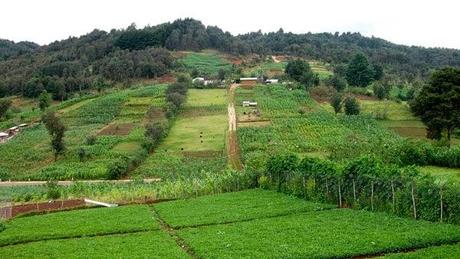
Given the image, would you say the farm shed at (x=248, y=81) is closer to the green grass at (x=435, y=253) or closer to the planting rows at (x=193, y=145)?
the planting rows at (x=193, y=145)

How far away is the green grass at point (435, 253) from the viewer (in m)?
24.6

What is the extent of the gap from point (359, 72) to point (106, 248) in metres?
136

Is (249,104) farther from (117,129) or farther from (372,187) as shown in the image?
(372,187)

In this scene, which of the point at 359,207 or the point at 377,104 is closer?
the point at 359,207

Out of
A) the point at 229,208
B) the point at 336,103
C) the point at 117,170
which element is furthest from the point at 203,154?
the point at 229,208

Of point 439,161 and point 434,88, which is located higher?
point 434,88

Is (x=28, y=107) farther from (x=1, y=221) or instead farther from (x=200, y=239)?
(x=200, y=239)

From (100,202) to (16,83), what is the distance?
127 metres

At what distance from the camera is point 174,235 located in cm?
3366

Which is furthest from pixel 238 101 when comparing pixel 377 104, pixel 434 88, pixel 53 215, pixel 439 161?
pixel 53 215

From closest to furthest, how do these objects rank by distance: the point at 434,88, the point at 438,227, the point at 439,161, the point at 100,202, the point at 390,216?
1. the point at 438,227
2. the point at 390,216
3. the point at 100,202
4. the point at 439,161
5. the point at 434,88

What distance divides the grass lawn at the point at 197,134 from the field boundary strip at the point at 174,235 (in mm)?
49555

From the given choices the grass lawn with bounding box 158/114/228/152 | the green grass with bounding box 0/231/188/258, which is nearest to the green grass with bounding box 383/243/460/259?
the green grass with bounding box 0/231/188/258

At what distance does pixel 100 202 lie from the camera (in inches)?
2002
